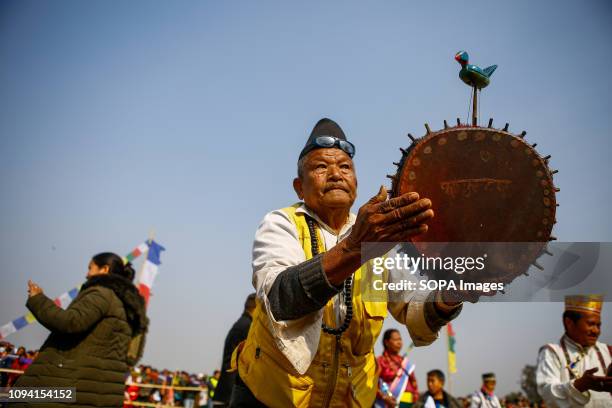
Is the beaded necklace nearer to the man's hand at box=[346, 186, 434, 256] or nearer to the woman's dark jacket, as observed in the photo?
the man's hand at box=[346, 186, 434, 256]

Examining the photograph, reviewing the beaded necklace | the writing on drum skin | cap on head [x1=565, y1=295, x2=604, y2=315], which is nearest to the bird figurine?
the writing on drum skin

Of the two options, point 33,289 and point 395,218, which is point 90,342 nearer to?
point 33,289

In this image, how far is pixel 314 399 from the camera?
2.58 meters

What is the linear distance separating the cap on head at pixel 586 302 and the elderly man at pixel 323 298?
319 centimetres

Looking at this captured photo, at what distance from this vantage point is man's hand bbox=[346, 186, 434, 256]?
6.07 feet

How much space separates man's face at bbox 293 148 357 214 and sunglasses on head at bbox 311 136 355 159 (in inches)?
1.3

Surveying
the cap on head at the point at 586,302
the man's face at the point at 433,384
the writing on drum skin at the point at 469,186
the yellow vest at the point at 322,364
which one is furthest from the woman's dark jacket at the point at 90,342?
the man's face at the point at 433,384

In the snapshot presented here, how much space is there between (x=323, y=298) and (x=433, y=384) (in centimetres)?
767

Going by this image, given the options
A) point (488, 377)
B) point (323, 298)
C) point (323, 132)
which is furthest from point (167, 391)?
point (323, 298)

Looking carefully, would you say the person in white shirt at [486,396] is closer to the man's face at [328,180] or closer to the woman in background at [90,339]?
the woman in background at [90,339]

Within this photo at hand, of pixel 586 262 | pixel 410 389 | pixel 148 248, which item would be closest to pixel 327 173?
pixel 586 262

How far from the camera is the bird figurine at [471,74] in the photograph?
2.37 m

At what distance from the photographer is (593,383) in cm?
461

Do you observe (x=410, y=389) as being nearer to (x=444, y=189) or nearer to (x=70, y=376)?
(x=70, y=376)
